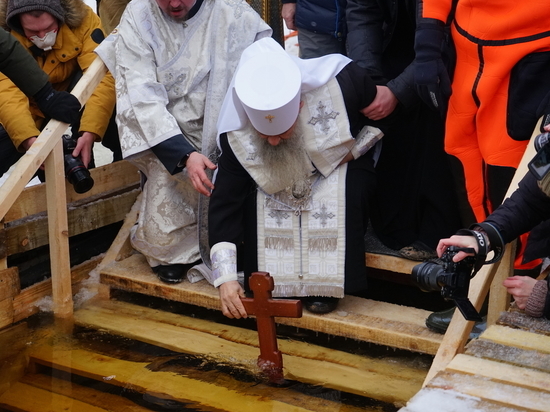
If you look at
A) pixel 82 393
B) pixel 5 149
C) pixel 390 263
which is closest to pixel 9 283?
pixel 5 149

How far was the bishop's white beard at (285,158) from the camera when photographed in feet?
11.7

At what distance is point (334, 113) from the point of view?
3646mm

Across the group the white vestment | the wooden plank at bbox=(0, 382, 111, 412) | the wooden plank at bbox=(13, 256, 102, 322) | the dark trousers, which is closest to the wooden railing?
the wooden plank at bbox=(13, 256, 102, 322)

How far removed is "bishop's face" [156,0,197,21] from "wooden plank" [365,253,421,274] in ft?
5.27

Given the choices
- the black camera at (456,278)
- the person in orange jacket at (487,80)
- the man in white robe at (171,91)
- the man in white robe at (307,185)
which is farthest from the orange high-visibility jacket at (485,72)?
the man in white robe at (171,91)

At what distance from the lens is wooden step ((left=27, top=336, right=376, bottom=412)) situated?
316 cm

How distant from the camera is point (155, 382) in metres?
3.39

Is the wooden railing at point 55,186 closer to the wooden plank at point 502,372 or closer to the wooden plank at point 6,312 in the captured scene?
the wooden plank at point 6,312

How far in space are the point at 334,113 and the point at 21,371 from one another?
1.91 meters

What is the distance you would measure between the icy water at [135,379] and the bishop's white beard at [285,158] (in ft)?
2.72

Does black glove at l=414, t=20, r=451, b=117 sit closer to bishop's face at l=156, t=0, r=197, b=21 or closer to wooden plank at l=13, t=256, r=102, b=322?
bishop's face at l=156, t=0, r=197, b=21

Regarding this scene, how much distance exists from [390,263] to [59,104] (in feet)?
6.16

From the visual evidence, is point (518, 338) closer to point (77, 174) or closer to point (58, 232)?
point (58, 232)

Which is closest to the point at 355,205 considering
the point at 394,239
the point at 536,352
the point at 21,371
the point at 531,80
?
the point at 394,239
